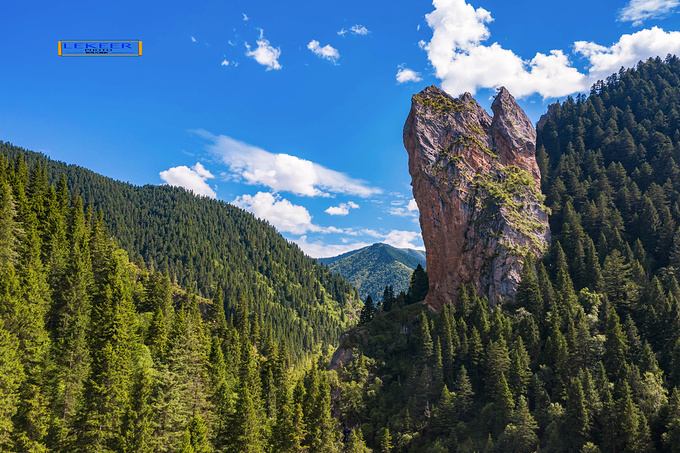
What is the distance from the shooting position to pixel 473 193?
103m

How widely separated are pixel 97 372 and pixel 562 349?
6745cm

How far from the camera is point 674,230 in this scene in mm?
86312

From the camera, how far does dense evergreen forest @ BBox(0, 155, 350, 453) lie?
39000 mm

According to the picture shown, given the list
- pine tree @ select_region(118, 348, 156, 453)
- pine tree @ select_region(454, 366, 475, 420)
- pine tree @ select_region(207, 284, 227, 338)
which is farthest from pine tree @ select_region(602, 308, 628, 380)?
pine tree @ select_region(207, 284, 227, 338)

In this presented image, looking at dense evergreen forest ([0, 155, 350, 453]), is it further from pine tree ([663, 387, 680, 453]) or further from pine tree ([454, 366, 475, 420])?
pine tree ([663, 387, 680, 453])

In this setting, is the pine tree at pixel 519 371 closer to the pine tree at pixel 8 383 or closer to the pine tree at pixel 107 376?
the pine tree at pixel 107 376

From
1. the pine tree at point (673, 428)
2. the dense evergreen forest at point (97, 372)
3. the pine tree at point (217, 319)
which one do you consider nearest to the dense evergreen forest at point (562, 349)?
the pine tree at point (673, 428)

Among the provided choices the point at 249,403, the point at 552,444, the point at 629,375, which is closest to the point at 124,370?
the point at 249,403

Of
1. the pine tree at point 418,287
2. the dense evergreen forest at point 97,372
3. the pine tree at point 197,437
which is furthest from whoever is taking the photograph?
the pine tree at point 418,287

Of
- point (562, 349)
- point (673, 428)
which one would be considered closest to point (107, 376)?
point (562, 349)

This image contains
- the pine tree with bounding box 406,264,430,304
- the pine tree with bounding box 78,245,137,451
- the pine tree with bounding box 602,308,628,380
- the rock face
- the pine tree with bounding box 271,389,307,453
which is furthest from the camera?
the pine tree with bounding box 406,264,430,304

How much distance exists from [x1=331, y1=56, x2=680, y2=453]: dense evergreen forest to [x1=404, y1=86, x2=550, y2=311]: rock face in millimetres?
5712

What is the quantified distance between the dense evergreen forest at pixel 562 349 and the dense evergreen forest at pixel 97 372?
21.3 m

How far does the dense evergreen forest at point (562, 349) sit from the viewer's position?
5603 centimetres
